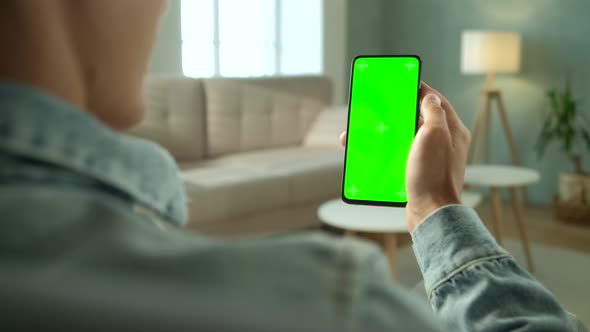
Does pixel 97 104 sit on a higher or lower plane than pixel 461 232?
higher

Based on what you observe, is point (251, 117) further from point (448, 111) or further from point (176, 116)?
point (448, 111)

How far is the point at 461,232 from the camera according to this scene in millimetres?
577

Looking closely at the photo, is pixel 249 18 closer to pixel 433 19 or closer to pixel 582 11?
pixel 433 19

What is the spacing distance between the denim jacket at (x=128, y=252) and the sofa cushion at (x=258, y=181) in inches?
88.0

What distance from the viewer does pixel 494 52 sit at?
393 centimetres

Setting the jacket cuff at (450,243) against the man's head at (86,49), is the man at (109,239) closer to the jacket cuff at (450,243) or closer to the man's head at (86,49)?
the man's head at (86,49)

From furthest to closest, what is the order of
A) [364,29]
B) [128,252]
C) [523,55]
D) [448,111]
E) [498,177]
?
[364,29] → [523,55] → [498,177] → [448,111] → [128,252]

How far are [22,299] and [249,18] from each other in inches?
169

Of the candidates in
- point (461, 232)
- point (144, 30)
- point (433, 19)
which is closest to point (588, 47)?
point (433, 19)

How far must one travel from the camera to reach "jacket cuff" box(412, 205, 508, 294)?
1.85 feet

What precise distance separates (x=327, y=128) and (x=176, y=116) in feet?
3.07

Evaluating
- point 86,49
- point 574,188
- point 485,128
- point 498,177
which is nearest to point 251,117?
point 498,177

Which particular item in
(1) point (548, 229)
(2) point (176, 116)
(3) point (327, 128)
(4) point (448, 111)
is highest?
(4) point (448, 111)

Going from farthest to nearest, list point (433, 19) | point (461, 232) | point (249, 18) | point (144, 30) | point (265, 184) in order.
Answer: point (433, 19), point (249, 18), point (265, 184), point (461, 232), point (144, 30)
